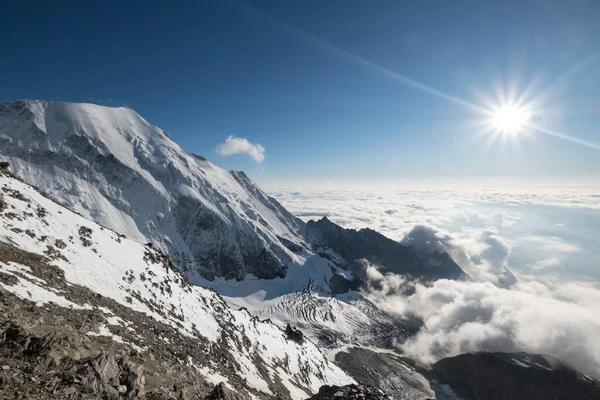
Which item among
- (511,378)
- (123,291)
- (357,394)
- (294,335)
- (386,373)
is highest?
(511,378)

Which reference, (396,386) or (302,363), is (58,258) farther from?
(396,386)

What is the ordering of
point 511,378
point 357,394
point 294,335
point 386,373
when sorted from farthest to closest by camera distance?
point 511,378, point 386,373, point 294,335, point 357,394

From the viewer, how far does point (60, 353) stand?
13586 mm

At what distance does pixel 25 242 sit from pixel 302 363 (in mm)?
51343

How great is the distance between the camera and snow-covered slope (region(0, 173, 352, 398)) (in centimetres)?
2416

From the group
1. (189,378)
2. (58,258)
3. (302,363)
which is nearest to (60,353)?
(189,378)

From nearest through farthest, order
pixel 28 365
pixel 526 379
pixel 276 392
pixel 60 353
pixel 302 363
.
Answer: pixel 28 365
pixel 60 353
pixel 276 392
pixel 302 363
pixel 526 379

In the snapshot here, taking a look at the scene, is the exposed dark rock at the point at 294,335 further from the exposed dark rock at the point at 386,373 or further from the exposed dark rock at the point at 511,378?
the exposed dark rock at the point at 511,378

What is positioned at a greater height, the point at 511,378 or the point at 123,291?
the point at 511,378

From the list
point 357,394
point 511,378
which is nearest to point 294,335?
point 357,394

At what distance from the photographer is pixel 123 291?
3441 centimetres

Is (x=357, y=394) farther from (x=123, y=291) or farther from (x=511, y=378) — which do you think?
→ (x=511, y=378)

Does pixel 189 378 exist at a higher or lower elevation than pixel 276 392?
higher

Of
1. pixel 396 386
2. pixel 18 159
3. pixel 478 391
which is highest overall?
pixel 18 159
